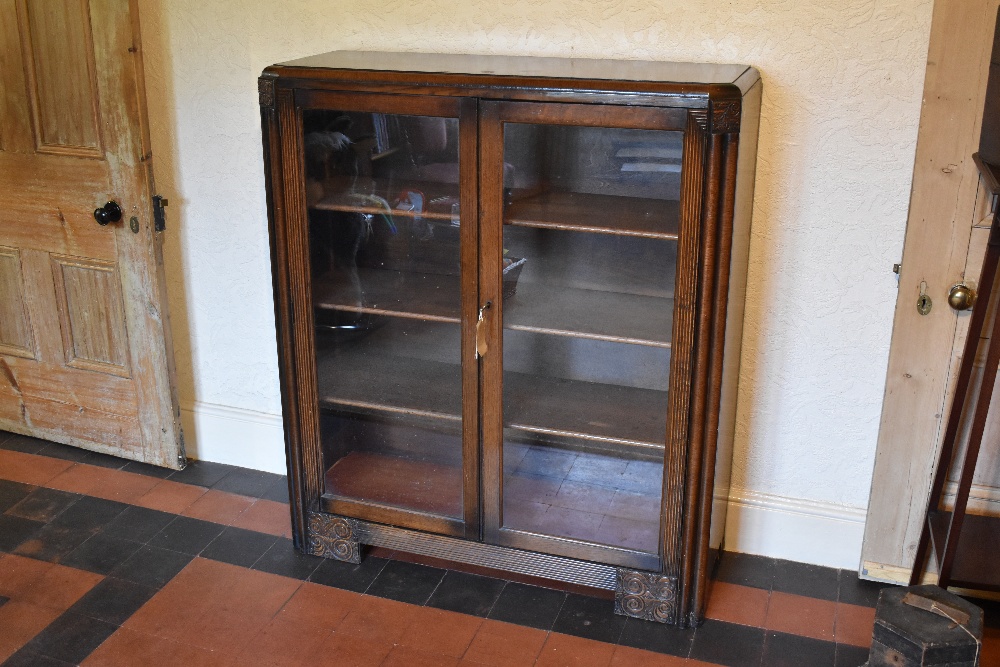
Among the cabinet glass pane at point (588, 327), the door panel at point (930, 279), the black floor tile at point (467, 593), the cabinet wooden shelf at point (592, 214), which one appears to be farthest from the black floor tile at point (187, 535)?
the door panel at point (930, 279)

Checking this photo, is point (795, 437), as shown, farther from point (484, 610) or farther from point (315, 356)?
point (315, 356)

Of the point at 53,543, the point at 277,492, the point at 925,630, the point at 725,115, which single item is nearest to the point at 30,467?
the point at 53,543

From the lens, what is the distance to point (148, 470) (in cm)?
372

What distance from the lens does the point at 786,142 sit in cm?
277

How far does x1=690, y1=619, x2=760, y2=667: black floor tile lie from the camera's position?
274cm

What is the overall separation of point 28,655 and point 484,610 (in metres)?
1.26

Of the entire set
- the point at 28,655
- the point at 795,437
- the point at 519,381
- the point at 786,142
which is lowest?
the point at 28,655

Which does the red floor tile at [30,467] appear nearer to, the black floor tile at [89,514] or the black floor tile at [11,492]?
the black floor tile at [11,492]

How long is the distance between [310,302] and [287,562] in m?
0.86

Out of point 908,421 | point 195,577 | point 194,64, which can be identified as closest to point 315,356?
point 195,577

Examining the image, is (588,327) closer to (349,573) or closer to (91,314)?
(349,573)

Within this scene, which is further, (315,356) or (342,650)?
(315,356)

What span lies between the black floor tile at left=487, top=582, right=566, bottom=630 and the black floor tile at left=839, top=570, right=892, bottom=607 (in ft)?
2.76

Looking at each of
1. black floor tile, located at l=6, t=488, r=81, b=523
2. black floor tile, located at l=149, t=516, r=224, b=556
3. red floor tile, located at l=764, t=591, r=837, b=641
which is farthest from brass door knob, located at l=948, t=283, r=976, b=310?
black floor tile, located at l=6, t=488, r=81, b=523
